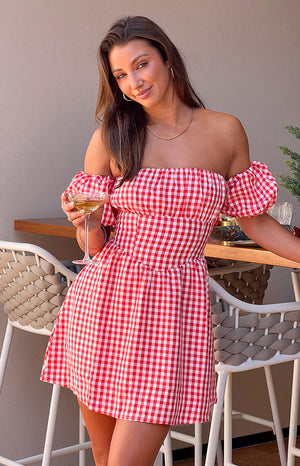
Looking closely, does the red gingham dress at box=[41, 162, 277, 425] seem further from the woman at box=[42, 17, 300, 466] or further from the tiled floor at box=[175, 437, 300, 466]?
the tiled floor at box=[175, 437, 300, 466]

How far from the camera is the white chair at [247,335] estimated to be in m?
2.07

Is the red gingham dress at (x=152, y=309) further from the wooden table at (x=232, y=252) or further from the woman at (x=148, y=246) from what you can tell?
the wooden table at (x=232, y=252)

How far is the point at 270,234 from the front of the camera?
1.95m

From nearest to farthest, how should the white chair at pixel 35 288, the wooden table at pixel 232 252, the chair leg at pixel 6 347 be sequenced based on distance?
the wooden table at pixel 232 252, the white chair at pixel 35 288, the chair leg at pixel 6 347

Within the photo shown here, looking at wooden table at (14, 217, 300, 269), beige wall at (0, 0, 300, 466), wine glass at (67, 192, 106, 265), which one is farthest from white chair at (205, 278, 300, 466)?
beige wall at (0, 0, 300, 466)

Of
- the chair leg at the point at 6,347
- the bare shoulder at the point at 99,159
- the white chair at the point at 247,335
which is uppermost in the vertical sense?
the bare shoulder at the point at 99,159

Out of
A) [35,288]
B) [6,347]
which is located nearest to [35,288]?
[35,288]

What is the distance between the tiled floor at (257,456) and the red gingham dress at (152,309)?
1792mm

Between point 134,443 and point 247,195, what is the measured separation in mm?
644

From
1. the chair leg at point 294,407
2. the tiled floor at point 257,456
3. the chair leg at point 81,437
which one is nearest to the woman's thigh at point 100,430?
the chair leg at point 294,407

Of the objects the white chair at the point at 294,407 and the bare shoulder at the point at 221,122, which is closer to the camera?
the bare shoulder at the point at 221,122

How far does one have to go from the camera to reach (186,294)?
1.79 metres

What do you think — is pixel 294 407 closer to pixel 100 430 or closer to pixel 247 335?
pixel 247 335

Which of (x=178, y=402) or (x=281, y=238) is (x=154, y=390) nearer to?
(x=178, y=402)
